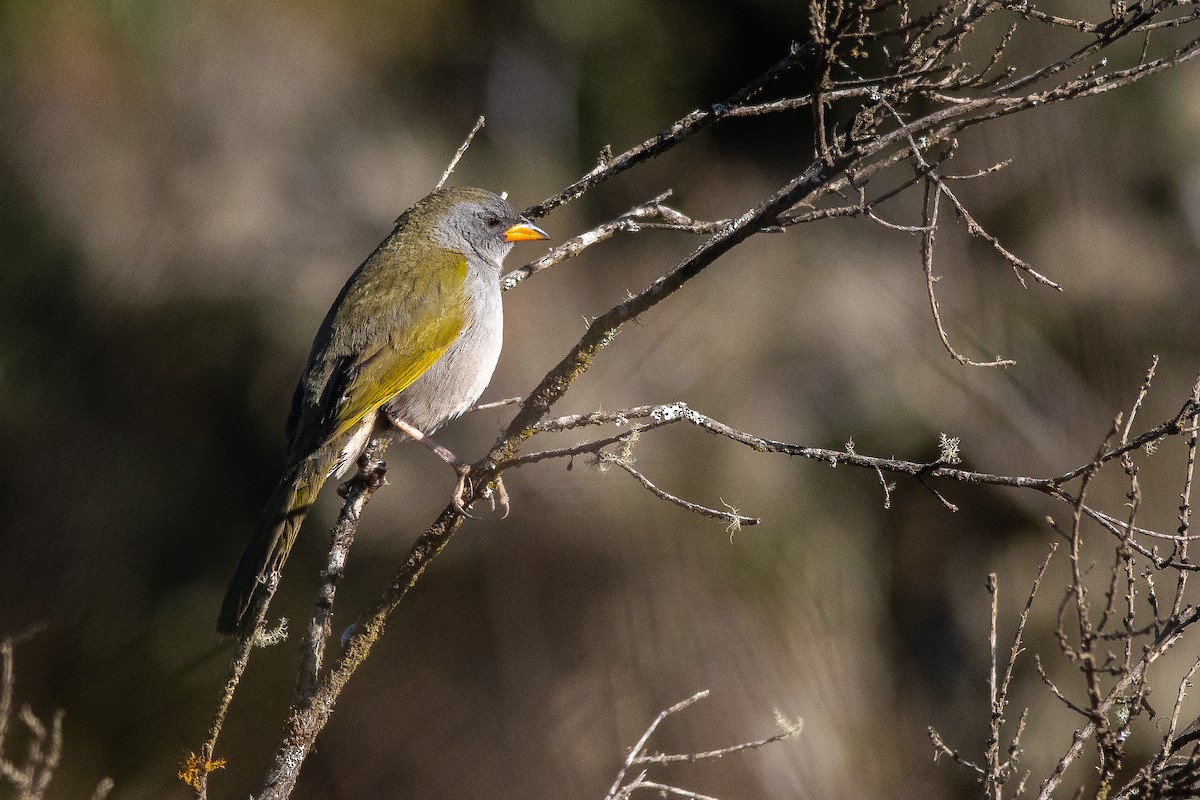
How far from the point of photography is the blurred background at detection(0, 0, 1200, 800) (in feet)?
23.8

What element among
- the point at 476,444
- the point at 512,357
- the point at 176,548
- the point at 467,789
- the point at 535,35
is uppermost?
the point at 535,35

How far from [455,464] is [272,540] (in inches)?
29.9

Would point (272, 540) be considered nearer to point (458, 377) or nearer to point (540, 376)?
point (458, 377)

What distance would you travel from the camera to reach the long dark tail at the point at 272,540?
11.6 feet

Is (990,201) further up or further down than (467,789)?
further up

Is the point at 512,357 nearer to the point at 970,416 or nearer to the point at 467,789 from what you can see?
the point at 467,789

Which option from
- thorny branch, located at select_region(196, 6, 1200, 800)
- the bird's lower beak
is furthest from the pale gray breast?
thorny branch, located at select_region(196, 6, 1200, 800)

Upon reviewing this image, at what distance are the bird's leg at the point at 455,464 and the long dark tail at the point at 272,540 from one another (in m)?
0.44

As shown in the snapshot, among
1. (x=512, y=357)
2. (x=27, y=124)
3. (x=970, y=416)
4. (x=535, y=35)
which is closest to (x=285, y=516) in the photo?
(x=512, y=357)

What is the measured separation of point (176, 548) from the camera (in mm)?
8234

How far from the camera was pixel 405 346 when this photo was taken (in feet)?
14.6

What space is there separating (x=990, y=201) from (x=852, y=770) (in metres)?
4.40

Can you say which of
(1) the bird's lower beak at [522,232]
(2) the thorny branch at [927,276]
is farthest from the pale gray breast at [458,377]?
(2) the thorny branch at [927,276]

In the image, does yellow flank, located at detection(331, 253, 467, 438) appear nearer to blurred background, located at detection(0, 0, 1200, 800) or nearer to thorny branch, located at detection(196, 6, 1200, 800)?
thorny branch, located at detection(196, 6, 1200, 800)
